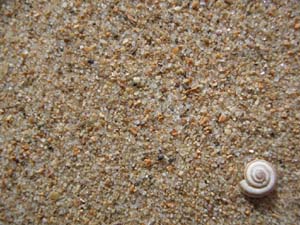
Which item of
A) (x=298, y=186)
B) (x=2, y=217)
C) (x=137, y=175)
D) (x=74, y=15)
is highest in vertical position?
(x=74, y=15)

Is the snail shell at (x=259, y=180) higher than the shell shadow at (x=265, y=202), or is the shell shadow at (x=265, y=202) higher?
the snail shell at (x=259, y=180)

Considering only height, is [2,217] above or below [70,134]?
below

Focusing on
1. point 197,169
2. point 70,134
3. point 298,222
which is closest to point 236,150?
point 197,169

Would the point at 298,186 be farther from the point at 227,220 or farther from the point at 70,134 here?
the point at 70,134

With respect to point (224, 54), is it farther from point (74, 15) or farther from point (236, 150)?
point (74, 15)

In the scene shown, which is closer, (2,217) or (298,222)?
(298,222)

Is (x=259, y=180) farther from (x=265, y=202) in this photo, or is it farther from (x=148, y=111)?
(x=148, y=111)
